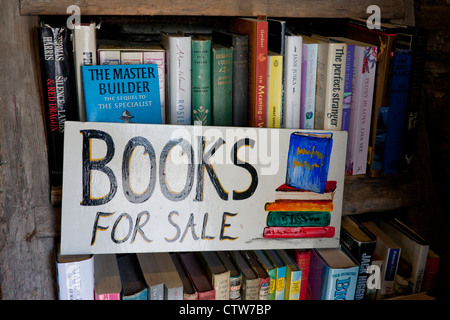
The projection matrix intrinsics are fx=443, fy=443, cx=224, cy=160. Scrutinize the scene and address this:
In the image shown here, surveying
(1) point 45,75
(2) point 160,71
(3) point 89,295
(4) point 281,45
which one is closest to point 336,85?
(4) point 281,45

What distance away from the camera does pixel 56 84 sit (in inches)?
37.1

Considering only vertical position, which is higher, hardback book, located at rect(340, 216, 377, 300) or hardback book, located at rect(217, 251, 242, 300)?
hardback book, located at rect(340, 216, 377, 300)

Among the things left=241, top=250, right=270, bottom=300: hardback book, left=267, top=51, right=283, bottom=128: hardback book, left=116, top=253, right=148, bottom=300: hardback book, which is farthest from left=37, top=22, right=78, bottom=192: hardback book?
left=241, top=250, right=270, bottom=300: hardback book

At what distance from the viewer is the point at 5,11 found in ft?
2.94

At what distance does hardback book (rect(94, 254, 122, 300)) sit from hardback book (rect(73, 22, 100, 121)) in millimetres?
441

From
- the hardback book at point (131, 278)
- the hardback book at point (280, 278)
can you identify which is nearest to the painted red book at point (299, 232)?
the hardback book at point (280, 278)

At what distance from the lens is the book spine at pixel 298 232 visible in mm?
1063

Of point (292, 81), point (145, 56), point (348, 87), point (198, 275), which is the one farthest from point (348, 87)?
point (198, 275)

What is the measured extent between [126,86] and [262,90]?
302 mm

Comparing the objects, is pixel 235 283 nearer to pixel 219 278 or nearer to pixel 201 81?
pixel 219 278

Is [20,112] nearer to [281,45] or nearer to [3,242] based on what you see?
[3,242]

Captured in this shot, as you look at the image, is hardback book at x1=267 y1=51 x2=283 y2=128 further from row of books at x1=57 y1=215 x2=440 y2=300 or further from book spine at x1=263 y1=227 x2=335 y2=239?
row of books at x1=57 y1=215 x2=440 y2=300

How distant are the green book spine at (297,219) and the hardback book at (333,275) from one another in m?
0.09

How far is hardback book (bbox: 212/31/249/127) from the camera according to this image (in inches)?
38.7
